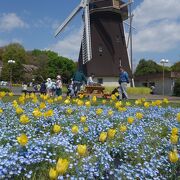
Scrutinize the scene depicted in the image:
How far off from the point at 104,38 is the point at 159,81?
11.9m

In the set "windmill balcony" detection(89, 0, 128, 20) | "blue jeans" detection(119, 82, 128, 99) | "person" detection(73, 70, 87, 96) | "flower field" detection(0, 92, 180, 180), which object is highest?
"windmill balcony" detection(89, 0, 128, 20)

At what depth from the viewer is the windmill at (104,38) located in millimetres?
43219

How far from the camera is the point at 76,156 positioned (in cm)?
362

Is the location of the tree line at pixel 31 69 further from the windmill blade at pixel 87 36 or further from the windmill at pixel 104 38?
the windmill blade at pixel 87 36

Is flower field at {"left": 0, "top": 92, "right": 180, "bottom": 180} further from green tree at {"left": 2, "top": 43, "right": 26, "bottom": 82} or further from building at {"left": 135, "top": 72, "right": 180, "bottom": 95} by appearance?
green tree at {"left": 2, "top": 43, "right": 26, "bottom": 82}

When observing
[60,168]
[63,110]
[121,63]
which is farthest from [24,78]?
[60,168]

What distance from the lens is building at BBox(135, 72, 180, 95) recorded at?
4628cm

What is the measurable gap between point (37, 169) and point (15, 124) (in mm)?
2197

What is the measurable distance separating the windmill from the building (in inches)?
216

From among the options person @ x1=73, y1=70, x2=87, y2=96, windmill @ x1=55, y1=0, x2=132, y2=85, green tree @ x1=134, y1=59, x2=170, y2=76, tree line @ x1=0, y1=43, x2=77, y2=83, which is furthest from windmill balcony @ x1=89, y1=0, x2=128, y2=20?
green tree @ x1=134, y1=59, x2=170, y2=76

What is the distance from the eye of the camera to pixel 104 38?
45094 mm

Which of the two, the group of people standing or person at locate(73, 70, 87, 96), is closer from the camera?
the group of people standing

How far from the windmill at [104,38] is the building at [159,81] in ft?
18.0

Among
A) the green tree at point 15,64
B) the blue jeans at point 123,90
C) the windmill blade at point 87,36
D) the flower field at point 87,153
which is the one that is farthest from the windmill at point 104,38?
the flower field at point 87,153
